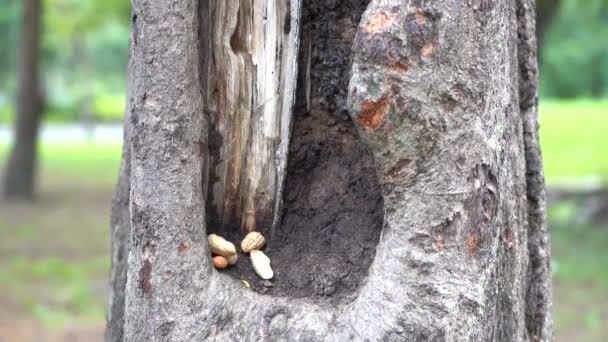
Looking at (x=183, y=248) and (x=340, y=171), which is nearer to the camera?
(x=183, y=248)

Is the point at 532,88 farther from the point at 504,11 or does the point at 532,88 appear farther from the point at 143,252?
the point at 143,252

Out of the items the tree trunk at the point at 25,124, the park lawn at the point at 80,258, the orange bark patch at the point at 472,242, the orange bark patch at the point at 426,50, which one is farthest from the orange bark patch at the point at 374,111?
the tree trunk at the point at 25,124

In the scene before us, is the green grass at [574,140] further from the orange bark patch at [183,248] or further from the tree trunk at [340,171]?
the orange bark patch at [183,248]

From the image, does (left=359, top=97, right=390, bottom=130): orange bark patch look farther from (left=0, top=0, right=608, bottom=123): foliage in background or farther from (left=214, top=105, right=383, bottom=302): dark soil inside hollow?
(left=0, top=0, right=608, bottom=123): foliage in background

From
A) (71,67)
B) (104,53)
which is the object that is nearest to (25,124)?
(71,67)

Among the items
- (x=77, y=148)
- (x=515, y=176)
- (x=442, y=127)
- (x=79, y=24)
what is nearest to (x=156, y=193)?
(x=442, y=127)

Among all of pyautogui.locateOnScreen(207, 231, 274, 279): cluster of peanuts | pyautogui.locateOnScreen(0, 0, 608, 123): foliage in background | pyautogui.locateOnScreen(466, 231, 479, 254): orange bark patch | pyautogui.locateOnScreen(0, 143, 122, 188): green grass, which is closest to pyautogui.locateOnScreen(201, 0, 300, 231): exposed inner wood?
pyautogui.locateOnScreen(207, 231, 274, 279): cluster of peanuts

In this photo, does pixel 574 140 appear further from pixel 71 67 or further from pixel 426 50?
pixel 71 67

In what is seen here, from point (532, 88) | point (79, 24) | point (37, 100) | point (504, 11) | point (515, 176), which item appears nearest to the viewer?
point (504, 11)
